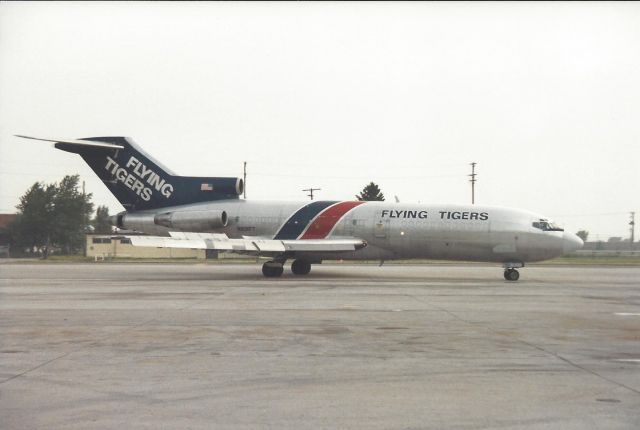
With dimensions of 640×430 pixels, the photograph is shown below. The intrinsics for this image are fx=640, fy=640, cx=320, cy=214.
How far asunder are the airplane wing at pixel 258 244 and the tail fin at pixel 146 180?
3899 millimetres

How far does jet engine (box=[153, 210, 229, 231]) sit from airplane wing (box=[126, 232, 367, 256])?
4.98 ft

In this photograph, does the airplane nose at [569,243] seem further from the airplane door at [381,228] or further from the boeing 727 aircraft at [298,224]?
the airplane door at [381,228]

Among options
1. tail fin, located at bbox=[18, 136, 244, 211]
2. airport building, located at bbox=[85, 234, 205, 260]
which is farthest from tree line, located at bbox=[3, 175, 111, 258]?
tail fin, located at bbox=[18, 136, 244, 211]

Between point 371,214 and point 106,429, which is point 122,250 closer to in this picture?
point 371,214

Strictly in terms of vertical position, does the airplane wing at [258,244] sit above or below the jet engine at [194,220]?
below

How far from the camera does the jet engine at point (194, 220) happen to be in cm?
3144

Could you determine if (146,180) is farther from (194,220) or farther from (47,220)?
(47,220)

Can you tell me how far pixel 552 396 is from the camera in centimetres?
704

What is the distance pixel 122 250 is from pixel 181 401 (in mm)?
61174

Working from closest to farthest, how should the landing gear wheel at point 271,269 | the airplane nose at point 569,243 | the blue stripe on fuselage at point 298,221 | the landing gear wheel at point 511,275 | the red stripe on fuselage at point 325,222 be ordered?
the landing gear wheel at point 511,275 → the airplane nose at point 569,243 → the landing gear wheel at point 271,269 → the red stripe on fuselage at point 325,222 → the blue stripe on fuselage at point 298,221

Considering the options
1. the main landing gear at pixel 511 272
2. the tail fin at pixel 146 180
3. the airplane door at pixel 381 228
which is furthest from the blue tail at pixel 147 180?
the main landing gear at pixel 511 272

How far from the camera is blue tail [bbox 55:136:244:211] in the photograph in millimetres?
33125

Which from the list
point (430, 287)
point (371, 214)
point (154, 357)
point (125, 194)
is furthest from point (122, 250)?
point (154, 357)

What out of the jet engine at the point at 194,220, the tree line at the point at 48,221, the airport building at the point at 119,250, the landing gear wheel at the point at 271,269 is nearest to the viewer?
the landing gear wheel at the point at 271,269
